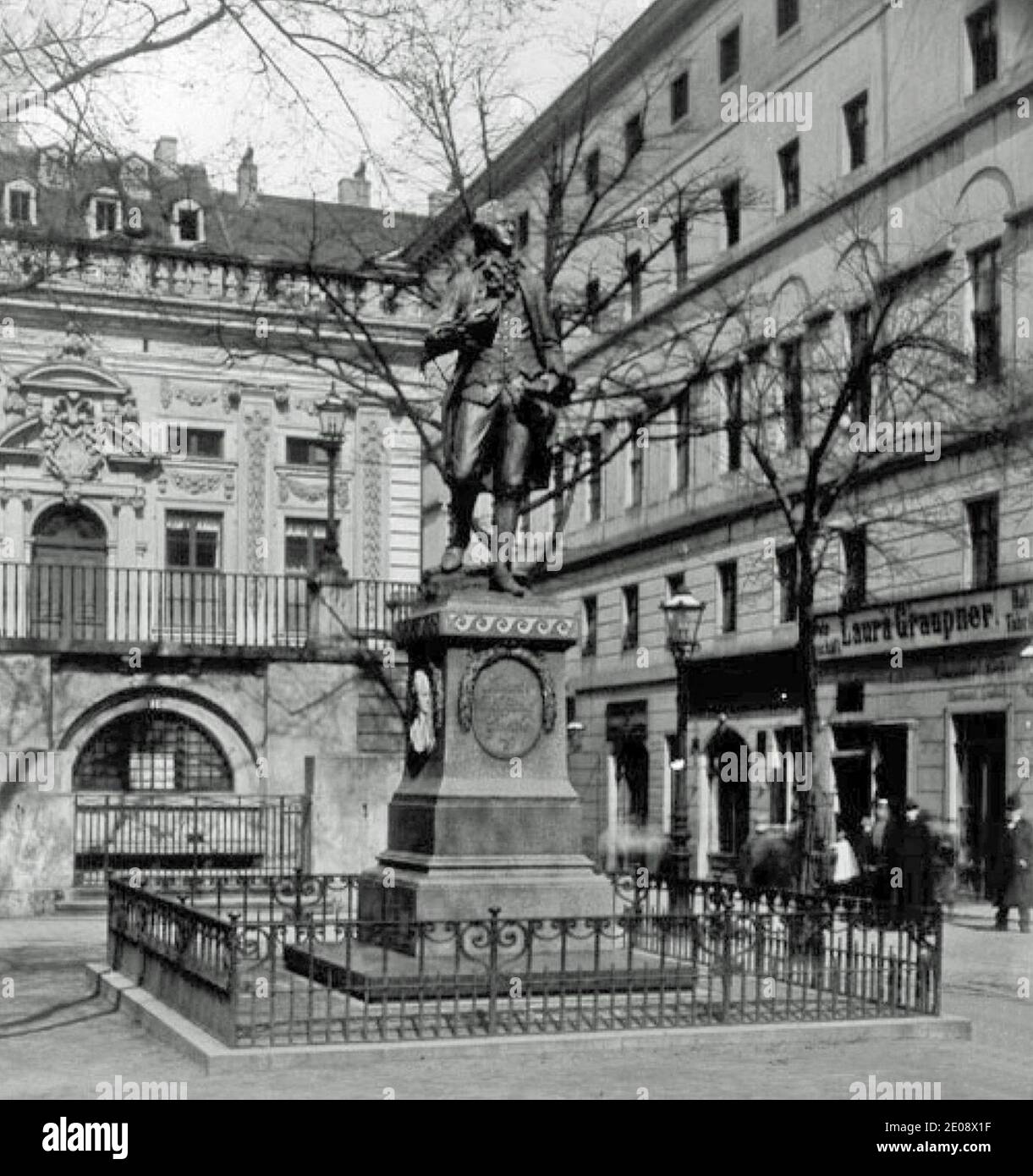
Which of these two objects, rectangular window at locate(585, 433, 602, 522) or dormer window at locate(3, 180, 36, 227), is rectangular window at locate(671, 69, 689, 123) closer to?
rectangular window at locate(585, 433, 602, 522)

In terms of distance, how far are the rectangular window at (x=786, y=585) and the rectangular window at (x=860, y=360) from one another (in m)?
4.58

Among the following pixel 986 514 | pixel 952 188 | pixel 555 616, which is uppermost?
pixel 952 188

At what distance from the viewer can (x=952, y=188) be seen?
31.3m

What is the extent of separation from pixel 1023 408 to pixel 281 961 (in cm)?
1782

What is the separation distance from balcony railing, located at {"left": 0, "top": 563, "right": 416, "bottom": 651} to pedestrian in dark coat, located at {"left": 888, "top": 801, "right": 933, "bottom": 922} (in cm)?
1204

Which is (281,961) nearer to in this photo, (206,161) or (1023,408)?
(206,161)

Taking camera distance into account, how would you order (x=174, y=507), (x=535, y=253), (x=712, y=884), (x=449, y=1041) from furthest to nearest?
(x=174, y=507), (x=535, y=253), (x=712, y=884), (x=449, y=1041)

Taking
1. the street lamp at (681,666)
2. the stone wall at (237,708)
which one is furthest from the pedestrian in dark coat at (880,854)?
the stone wall at (237,708)

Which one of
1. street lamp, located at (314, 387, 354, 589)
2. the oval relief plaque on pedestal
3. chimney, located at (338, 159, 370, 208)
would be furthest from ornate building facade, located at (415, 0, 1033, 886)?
the oval relief plaque on pedestal

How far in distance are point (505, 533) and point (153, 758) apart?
20897 millimetres

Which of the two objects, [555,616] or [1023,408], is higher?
[1023,408]

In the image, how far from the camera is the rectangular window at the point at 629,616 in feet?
153
